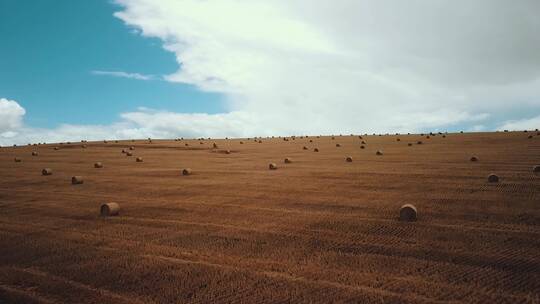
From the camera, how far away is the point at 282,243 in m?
7.60

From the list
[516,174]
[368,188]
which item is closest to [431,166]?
[516,174]

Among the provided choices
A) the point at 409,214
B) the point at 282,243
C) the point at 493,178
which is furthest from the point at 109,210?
the point at 493,178

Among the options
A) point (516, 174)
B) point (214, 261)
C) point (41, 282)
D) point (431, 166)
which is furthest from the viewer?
point (431, 166)

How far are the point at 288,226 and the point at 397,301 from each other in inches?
146

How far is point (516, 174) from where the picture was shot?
13.5 meters

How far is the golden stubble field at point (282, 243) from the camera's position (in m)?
5.68

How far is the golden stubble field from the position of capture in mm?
5680

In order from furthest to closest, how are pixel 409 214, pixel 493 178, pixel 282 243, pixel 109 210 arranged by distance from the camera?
pixel 493 178
pixel 109 210
pixel 409 214
pixel 282 243

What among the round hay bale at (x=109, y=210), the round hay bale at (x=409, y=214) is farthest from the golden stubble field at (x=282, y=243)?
the round hay bale at (x=109, y=210)

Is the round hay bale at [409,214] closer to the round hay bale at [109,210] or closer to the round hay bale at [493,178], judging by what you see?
the round hay bale at [493,178]

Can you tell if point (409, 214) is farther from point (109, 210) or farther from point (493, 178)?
point (109, 210)

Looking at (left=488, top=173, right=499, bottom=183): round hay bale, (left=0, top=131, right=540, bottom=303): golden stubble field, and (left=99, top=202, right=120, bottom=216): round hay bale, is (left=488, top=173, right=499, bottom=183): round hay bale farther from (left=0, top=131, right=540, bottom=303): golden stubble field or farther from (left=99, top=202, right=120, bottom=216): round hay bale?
(left=99, top=202, right=120, bottom=216): round hay bale

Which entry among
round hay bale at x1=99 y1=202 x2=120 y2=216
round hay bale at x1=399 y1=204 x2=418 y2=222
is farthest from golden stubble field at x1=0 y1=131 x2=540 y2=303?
round hay bale at x1=99 y1=202 x2=120 y2=216

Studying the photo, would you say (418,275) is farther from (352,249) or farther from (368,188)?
(368,188)
